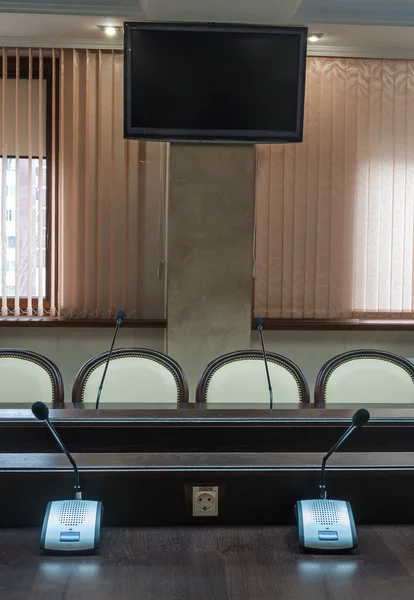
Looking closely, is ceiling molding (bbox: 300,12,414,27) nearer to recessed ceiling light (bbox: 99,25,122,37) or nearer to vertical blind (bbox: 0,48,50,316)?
recessed ceiling light (bbox: 99,25,122,37)

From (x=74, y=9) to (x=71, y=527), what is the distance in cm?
287

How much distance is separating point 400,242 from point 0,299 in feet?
8.36

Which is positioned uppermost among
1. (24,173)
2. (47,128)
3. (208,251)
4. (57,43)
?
(57,43)

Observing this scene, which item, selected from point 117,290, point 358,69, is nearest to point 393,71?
point 358,69

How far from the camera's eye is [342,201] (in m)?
3.86

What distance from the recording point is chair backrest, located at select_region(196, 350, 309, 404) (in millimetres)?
2430

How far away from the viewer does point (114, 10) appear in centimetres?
323

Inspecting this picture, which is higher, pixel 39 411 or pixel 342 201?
pixel 342 201

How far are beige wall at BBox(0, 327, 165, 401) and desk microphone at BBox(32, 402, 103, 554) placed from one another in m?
2.64

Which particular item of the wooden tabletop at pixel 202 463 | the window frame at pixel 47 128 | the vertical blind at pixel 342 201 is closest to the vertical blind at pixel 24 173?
the window frame at pixel 47 128

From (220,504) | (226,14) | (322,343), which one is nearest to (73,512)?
(220,504)

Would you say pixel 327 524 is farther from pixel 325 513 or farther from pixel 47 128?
pixel 47 128

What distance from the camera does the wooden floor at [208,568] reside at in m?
1.06

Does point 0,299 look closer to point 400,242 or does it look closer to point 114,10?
point 114,10
